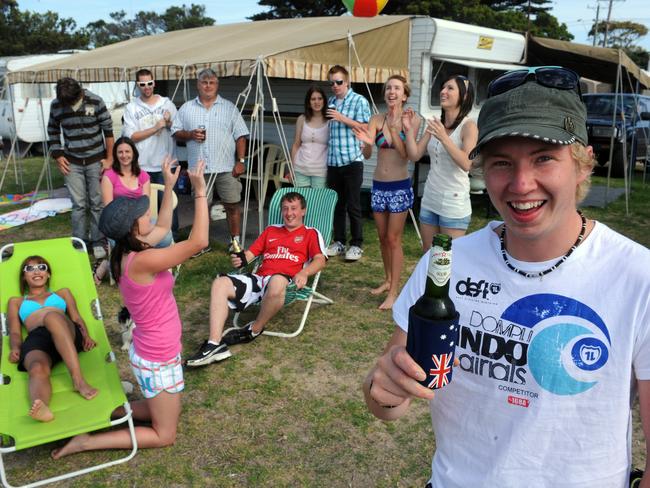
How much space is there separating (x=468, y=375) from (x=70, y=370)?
2736mm

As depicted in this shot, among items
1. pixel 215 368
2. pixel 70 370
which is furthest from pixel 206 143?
pixel 70 370

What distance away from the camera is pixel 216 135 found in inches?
247

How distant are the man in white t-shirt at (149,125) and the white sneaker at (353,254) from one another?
239 centimetres

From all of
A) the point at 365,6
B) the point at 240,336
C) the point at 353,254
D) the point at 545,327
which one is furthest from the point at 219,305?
the point at 365,6

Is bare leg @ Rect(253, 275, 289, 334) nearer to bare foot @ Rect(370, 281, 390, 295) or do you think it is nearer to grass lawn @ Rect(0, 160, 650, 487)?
grass lawn @ Rect(0, 160, 650, 487)

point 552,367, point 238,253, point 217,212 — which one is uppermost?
point 552,367

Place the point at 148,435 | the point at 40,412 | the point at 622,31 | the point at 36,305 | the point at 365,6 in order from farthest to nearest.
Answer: the point at 622,31
the point at 365,6
the point at 36,305
the point at 148,435
the point at 40,412

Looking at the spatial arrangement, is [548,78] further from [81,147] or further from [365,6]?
[365,6]

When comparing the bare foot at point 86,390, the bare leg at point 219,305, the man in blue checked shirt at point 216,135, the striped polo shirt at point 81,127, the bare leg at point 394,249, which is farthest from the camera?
the striped polo shirt at point 81,127

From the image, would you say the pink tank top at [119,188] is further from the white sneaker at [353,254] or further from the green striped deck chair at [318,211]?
the white sneaker at [353,254]

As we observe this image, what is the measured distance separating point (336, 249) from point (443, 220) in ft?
8.44

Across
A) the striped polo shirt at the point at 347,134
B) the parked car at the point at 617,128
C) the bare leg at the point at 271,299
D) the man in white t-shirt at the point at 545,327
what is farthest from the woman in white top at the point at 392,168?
the parked car at the point at 617,128

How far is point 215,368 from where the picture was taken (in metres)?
4.00

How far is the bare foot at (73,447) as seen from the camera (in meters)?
3.03
